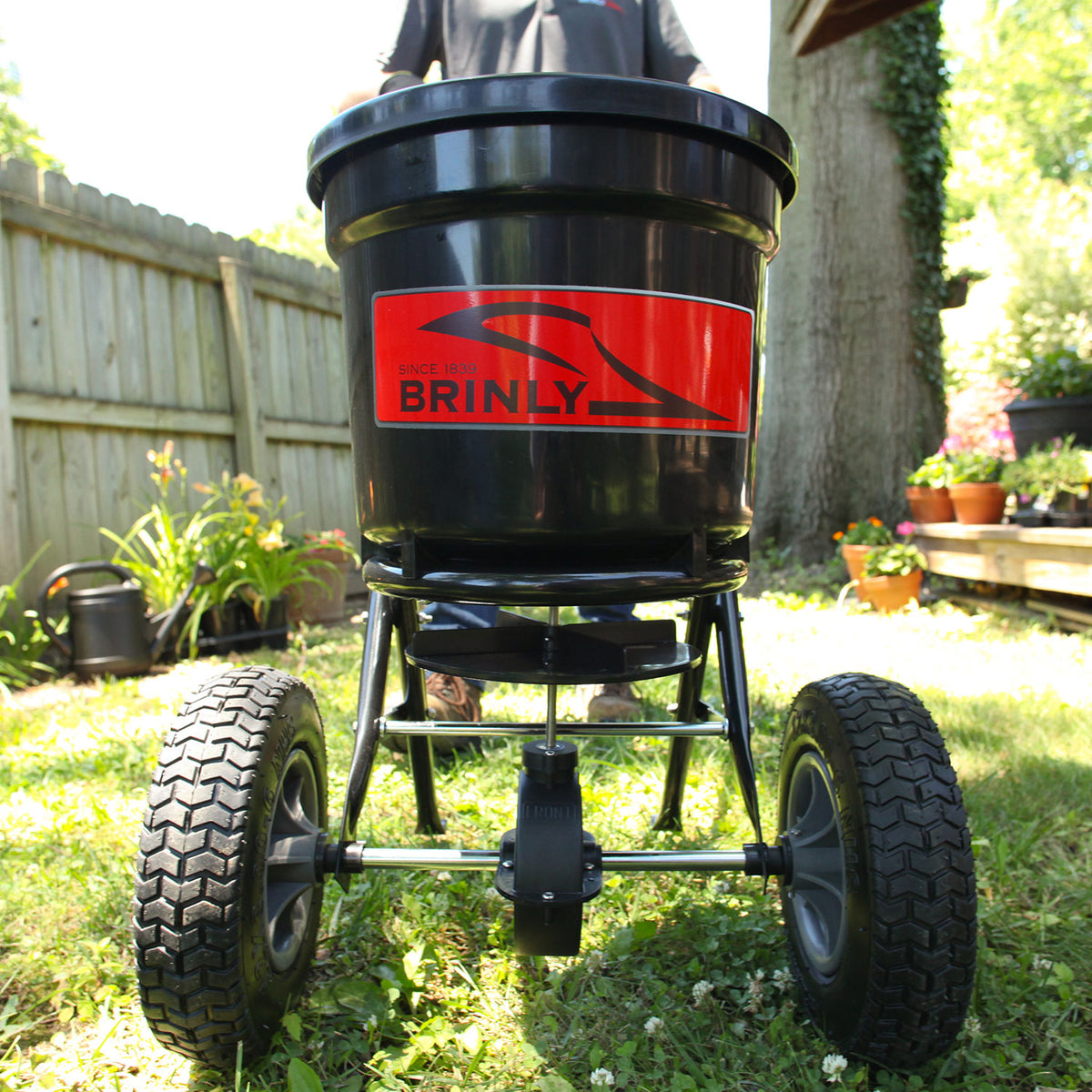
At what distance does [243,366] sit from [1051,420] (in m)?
3.86

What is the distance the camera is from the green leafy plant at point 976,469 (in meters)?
3.90

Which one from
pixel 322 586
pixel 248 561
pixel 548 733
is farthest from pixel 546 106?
pixel 322 586

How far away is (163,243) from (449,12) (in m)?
2.75

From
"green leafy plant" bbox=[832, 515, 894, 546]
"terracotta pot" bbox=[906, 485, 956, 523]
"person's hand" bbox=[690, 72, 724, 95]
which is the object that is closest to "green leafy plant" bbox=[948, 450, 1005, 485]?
"terracotta pot" bbox=[906, 485, 956, 523]

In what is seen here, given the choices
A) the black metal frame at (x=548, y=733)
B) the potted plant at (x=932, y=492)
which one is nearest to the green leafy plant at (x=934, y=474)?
the potted plant at (x=932, y=492)

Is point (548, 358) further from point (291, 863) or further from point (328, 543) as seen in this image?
point (328, 543)

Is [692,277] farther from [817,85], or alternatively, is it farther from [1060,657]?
[817,85]

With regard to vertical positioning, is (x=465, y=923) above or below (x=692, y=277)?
below

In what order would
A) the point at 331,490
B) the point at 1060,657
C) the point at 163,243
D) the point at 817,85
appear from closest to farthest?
the point at 1060,657, the point at 163,243, the point at 817,85, the point at 331,490

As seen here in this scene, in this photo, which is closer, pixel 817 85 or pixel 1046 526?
pixel 1046 526

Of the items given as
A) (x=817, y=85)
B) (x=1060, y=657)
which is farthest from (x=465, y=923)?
(x=817, y=85)

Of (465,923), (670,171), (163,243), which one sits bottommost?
(465,923)

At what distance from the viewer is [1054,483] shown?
3494 millimetres

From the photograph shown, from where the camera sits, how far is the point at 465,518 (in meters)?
0.82
